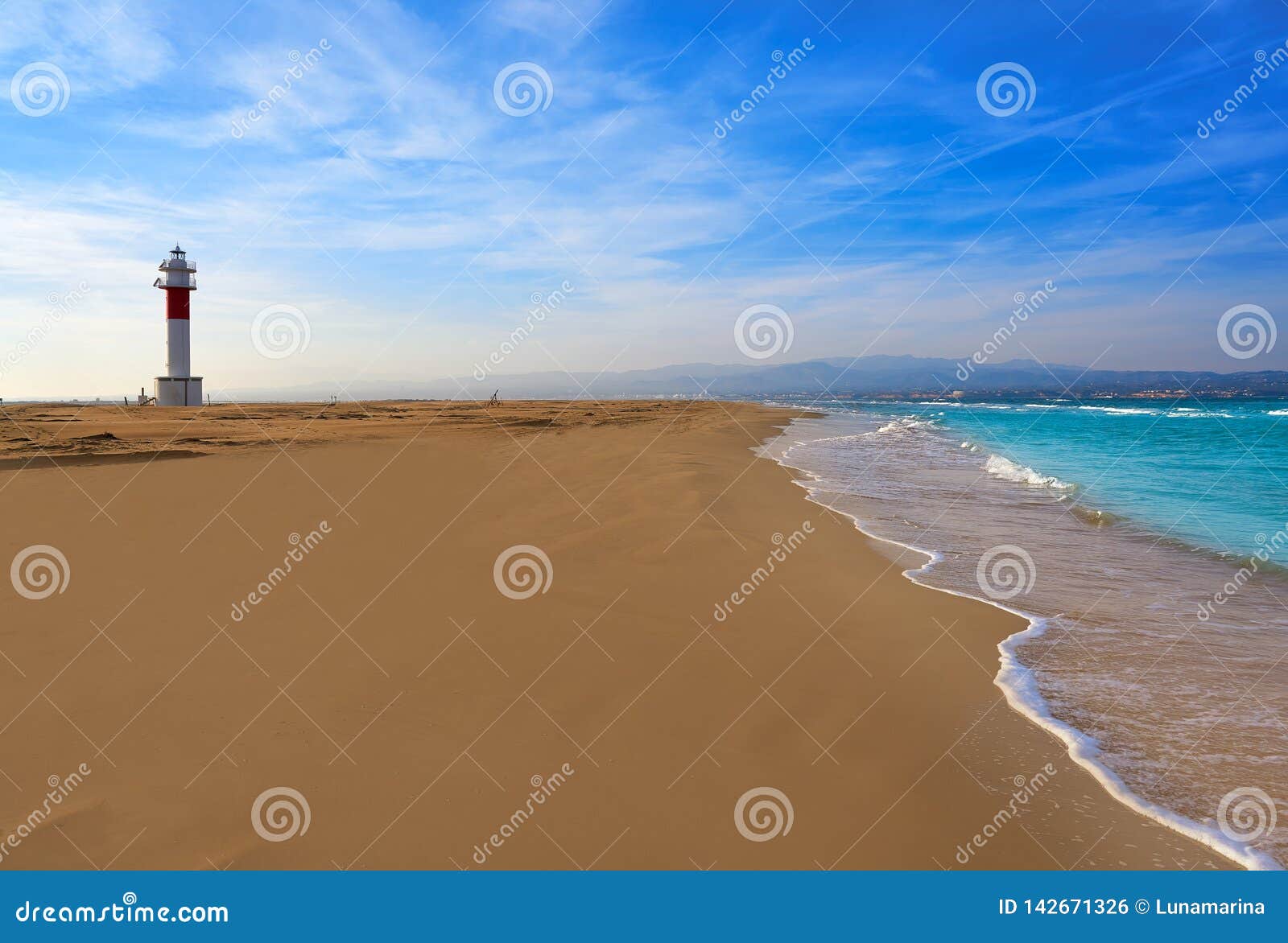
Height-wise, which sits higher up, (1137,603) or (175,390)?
(175,390)

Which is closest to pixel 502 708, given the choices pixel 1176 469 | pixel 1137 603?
pixel 1137 603

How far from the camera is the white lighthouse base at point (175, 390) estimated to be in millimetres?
50562

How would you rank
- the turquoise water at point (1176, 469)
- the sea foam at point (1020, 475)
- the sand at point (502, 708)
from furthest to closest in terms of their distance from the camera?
the sea foam at point (1020, 475), the turquoise water at point (1176, 469), the sand at point (502, 708)

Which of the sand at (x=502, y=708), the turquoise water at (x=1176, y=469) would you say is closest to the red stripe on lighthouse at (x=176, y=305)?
the sand at (x=502, y=708)

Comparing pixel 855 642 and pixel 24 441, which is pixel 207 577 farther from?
pixel 24 441

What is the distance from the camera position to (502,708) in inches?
193

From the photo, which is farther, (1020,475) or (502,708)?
(1020,475)

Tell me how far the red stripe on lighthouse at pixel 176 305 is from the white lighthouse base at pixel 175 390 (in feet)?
14.3

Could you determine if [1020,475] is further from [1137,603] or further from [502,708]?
[502,708]

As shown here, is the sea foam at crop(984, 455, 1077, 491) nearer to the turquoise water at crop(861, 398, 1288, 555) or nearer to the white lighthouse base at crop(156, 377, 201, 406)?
the turquoise water at crop(861, 398, 1288, 555)

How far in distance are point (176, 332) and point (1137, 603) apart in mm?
59332

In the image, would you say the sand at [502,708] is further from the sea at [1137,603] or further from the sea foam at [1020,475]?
the sea foam at [1020,475]

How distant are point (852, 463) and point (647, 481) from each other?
1012cm

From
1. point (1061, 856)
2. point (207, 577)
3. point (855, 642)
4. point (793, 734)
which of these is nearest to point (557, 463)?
point (207, 577)
